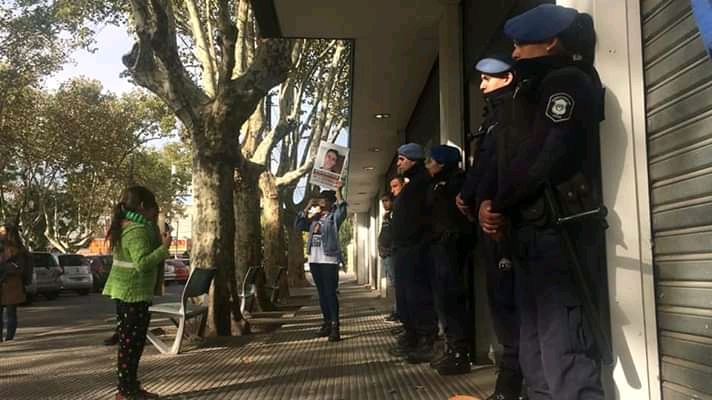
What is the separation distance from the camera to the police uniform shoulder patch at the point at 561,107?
9.28ft

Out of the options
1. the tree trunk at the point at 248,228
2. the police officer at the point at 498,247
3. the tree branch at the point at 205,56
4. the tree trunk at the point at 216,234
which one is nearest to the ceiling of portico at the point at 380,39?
the tree trunk at the point at 216,234

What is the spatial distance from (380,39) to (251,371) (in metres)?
4.55

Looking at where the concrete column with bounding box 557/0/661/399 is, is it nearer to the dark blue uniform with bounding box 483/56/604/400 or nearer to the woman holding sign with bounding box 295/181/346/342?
the dark blue uniform with bounding box 483/56/604/400

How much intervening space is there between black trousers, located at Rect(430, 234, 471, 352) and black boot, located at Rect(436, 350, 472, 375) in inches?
1.7

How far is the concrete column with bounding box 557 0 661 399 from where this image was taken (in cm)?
294

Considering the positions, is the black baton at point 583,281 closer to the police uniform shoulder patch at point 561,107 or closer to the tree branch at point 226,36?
the police uniform shoulder patch at point 561,107

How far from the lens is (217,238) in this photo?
977 cm

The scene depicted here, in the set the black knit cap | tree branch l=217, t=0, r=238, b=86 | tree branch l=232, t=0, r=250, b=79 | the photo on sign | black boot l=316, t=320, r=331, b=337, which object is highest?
tree branch l=232, t=0, r=250, b=79

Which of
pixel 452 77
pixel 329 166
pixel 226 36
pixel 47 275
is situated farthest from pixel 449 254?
pixel 47 275

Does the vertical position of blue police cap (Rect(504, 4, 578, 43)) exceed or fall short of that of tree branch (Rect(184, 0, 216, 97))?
it falls short

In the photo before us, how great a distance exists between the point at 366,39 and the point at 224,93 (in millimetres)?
2360

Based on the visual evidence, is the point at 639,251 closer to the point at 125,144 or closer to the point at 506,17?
the point at 506,17

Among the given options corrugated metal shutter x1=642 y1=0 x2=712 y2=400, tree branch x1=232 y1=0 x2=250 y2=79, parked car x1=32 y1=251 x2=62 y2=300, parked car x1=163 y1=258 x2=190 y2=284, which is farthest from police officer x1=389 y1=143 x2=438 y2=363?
parked car x1=163 y1=258 x2=190 y2=284

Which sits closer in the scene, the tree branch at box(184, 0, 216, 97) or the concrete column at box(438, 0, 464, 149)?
the concrete column at box(438, 0, 464, 149)
